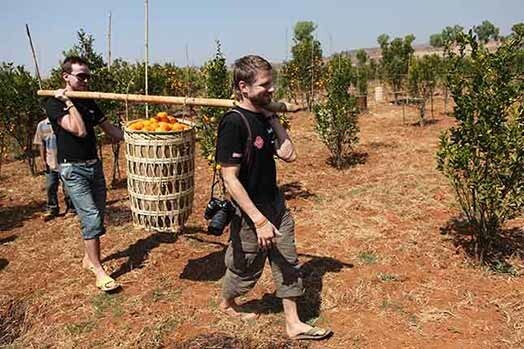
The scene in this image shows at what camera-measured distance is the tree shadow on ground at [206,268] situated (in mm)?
4562

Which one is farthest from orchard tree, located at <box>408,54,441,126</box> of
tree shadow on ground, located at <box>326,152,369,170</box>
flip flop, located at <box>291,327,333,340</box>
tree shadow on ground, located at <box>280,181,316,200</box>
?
flip flop, located at <box>291,327,333,340</box>

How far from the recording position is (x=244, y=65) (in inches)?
116

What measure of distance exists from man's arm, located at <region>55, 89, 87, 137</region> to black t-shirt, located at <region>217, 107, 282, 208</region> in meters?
1.51

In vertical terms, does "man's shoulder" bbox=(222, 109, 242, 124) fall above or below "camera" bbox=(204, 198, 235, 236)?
above

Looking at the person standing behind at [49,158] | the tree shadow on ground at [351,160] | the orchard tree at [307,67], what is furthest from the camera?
the orchard tree at [307,67]

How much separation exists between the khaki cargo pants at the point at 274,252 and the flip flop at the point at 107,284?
1.40 m

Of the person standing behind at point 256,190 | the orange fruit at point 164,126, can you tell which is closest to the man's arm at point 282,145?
the person standing behind at point 256,190

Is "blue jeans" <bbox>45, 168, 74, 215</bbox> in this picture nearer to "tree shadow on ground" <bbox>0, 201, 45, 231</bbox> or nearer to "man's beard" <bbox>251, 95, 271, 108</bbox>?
"tree shadow on ground" <bbox>0, 201, 45, 231</bbox>

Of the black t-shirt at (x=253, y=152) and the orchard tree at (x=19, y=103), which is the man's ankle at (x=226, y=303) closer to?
the black t-shirt at (x=253, y=152)

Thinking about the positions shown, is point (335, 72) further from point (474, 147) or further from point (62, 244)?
point (62, 244)

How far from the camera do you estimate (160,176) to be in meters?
3.82

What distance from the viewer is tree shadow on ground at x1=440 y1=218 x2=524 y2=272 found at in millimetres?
4590

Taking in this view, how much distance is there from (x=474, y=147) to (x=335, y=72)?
4913 millimetres

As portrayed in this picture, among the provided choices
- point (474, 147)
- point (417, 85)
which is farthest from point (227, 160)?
point (417, 85)
